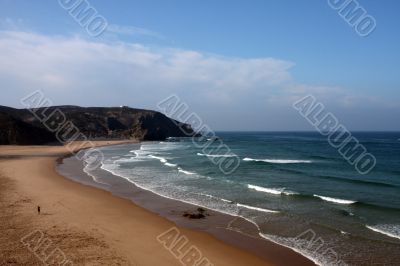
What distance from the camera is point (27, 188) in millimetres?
22719

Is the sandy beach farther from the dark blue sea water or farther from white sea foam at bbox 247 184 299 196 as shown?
white sea foam at bbox 247 184 299 196

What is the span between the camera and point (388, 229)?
15.6m

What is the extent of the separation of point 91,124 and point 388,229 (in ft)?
326

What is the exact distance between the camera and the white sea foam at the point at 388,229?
1484cm

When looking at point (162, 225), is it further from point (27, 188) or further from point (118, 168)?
point (118, 168)

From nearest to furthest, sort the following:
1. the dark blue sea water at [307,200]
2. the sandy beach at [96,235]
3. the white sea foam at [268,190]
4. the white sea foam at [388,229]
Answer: the sandy beach at [96,235] < the dark blue sea water at [307,200] < the white sea foam at [388,229] < the white sea foam at [268,190]

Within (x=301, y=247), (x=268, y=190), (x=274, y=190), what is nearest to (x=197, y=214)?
(x=301, y=247)

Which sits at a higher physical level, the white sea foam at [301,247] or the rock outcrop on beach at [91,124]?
the rock outcrop on beach at [91,124]

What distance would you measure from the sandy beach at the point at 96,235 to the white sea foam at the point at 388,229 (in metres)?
4.69

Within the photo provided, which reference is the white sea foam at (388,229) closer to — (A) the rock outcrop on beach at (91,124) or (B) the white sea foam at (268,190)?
(B) the white sea foam at (268,190)

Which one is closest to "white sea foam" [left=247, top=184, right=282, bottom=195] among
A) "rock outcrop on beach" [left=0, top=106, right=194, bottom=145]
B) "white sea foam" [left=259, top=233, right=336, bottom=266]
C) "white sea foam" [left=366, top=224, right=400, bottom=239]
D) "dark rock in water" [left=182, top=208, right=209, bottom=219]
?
"dark rock in water" [left=182, top=208, right=209, bottom=219]

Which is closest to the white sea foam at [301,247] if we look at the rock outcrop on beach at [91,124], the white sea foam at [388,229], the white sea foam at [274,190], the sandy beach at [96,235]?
the sandy beach at [96,235]

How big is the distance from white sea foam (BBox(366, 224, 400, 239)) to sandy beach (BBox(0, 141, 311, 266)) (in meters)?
4.69

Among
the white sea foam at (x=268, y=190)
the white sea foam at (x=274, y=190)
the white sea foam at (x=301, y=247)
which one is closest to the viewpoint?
the white sea foam at (x=301, y=247)
